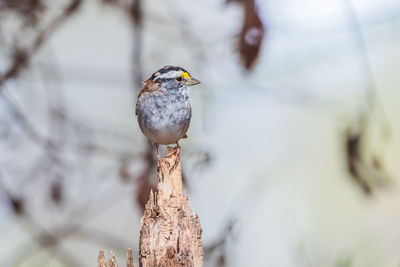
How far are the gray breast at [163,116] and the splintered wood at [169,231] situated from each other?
0.51 ft

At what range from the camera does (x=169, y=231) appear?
4.55 feet

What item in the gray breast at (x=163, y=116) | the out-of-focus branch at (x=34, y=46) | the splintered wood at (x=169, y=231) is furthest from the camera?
the out-of-focus branch at (x=34, y=46)

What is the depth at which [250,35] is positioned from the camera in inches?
85.4

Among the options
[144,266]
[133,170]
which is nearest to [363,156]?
[133,170]

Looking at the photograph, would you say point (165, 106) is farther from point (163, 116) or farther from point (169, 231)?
point (169, 231)

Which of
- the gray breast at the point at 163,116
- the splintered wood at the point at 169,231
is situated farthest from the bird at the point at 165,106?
the splintered wood at the point at 169,231

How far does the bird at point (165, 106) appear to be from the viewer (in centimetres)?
152

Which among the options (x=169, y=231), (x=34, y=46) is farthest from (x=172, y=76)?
(x=34, y=46)

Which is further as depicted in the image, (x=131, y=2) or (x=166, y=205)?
(x=131, y=2)

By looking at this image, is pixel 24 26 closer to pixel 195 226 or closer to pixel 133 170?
pixel 133 170

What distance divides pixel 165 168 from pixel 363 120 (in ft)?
4.61

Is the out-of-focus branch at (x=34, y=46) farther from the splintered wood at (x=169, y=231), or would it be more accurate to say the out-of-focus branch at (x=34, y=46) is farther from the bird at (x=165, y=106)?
the splintered wood at (x=169, y=231)

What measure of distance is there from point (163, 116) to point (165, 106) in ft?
0.12

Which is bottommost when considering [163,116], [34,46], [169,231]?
[169,231]
